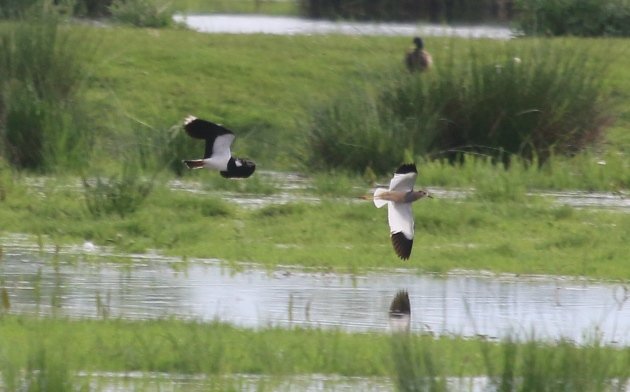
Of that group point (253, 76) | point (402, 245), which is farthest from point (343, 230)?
point (253, 76)

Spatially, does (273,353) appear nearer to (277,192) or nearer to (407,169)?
(407,169)

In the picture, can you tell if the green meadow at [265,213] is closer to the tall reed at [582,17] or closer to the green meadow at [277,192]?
the green meadow at [277,192]

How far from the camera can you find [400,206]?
10.7 meters

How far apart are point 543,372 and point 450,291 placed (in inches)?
166

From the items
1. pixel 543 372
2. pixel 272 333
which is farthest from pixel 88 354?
pixel 543 372

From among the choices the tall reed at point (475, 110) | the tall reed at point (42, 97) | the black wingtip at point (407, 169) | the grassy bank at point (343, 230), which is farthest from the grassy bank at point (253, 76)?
the black wingtip at point (407, 169)

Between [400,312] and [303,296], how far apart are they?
79 cm

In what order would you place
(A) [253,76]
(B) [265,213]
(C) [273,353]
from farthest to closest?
(A) [253,76]
(B) [265,213]
(C) [273,353]

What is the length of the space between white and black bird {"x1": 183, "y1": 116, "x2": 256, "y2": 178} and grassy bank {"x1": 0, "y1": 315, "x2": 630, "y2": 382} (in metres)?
1.62

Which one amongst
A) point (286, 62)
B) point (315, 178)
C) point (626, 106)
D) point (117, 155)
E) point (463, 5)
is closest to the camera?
point (315, 178)

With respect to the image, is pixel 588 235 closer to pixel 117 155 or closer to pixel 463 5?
pixel 117 155

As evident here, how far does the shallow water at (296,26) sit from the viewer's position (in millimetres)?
31109

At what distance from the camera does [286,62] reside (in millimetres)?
24719

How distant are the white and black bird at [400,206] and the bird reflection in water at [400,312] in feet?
1.05
